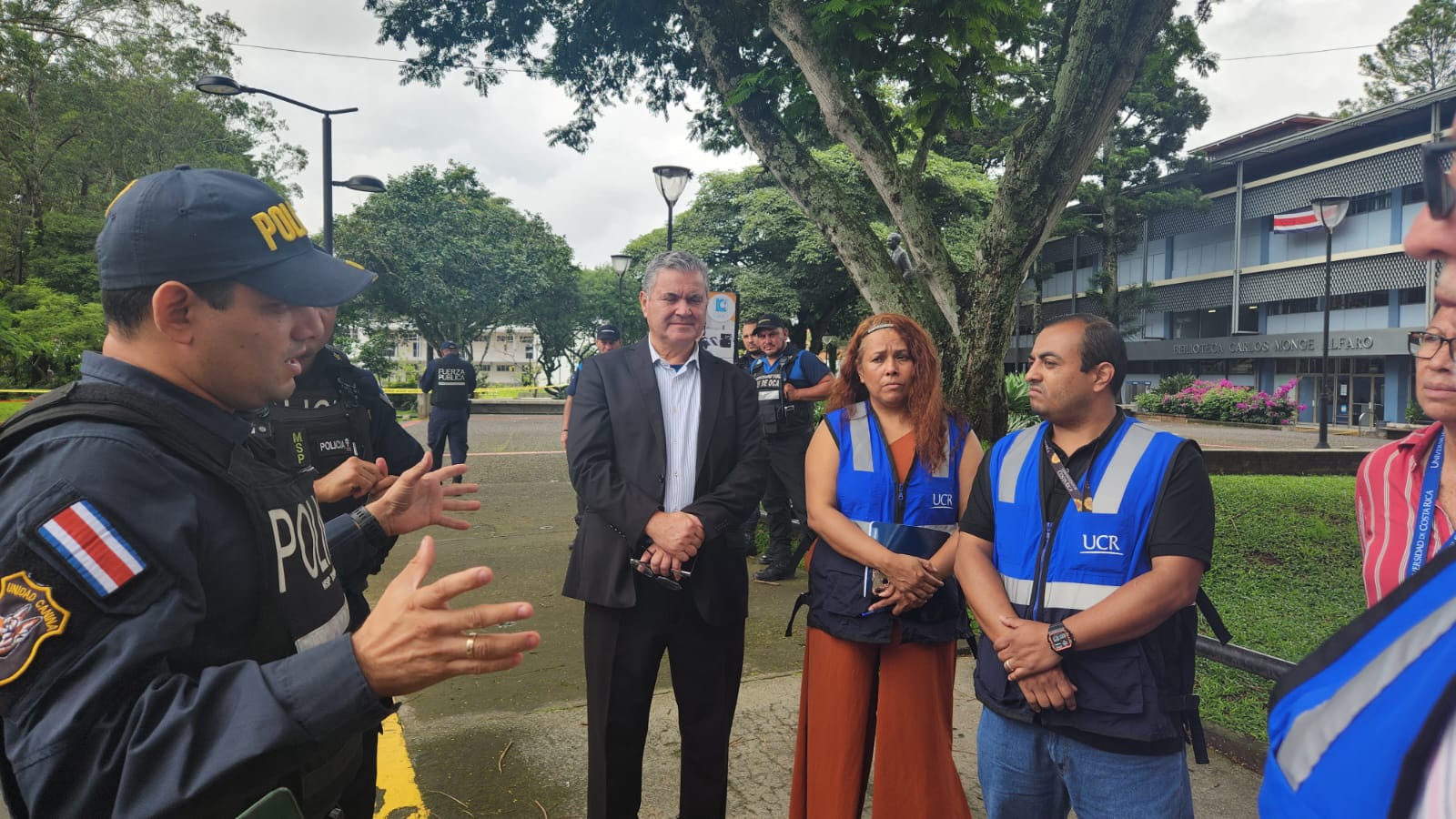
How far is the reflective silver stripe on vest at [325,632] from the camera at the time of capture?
51.0 inches

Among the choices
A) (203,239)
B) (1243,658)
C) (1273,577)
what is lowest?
(1273,577)

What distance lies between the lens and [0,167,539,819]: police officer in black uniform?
3.15 feet

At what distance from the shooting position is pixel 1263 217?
30.8 metres

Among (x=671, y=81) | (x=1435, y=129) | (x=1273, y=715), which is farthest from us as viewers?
(x=1435, y=129)

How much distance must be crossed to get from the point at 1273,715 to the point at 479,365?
4875 centimetres

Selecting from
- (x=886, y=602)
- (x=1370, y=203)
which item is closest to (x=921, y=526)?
(x=886, y=602)

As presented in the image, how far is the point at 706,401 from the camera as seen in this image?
2980mm

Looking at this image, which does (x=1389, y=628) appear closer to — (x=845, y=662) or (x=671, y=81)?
(x=845, y=662)

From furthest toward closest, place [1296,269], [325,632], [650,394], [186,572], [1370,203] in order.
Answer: [1296,269], [1370,203], [650,394], [325,632], [186,572]

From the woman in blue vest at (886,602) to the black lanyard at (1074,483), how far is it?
0.57m

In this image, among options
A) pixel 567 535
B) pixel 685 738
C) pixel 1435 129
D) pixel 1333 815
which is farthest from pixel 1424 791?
pixel 1435 129

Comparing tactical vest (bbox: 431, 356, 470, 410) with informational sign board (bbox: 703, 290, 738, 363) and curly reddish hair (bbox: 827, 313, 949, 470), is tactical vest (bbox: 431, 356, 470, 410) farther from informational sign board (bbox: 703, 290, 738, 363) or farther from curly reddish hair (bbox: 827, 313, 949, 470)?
curly reddish hair (bbox: 827, 313, 949, 470)

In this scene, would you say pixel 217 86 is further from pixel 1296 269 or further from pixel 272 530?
pixel 1296 269

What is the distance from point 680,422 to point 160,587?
2.05 m
